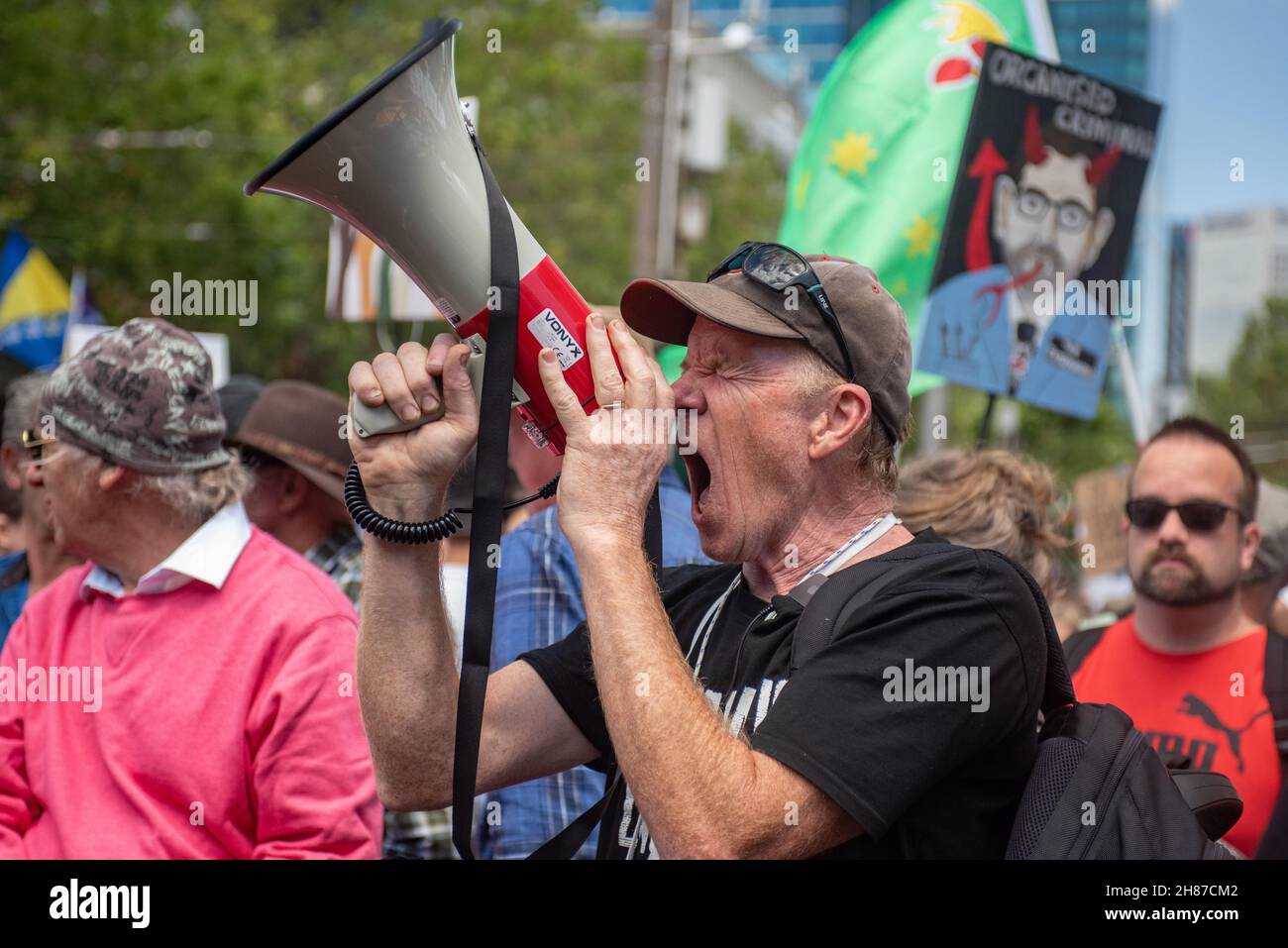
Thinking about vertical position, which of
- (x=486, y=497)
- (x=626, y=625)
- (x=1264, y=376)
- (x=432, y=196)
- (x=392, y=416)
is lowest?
(x=1264, y=376)

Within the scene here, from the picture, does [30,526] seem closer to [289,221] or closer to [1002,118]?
[1002,118]

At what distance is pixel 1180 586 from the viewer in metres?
3.88

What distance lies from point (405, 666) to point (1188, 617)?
7.91ft

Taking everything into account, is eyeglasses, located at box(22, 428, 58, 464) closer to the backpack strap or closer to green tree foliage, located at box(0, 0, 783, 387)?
the backpack strap

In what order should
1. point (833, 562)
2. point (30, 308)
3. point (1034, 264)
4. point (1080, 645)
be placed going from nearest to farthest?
point (833, 562) < point (1080, 645) < point (1034, 264) < point (30, 308)

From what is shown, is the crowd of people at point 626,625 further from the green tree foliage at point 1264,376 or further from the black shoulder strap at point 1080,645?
the green tree foliage at point 1264,376

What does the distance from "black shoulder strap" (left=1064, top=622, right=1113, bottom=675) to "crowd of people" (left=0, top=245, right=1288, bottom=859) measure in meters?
0.02

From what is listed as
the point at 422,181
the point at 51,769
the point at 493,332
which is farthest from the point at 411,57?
the point at 51,769

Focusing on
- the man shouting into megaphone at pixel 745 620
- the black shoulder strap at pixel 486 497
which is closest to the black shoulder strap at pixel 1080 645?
the man shouting into megaphone at pixel 745 620

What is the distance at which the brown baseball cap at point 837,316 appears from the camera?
2.28m

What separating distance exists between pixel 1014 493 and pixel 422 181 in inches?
80.3

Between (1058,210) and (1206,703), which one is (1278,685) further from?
(1058,210)

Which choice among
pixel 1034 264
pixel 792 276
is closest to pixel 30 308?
pixel 1034 264

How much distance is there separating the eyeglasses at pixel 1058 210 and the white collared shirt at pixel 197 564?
2.86 m
